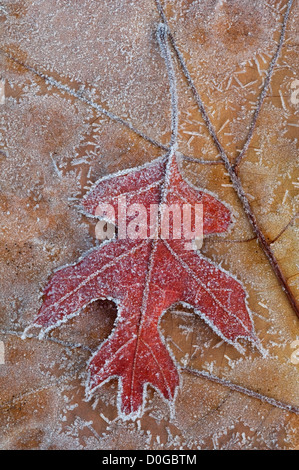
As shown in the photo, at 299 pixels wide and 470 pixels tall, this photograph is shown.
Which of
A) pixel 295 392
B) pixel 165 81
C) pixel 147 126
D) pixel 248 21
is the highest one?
pixel 248 21

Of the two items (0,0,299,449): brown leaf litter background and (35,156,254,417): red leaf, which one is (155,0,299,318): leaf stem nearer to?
(0,0,299,449): brown leaf litter background

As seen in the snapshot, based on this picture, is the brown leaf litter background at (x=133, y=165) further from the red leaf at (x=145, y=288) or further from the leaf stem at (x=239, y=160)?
the red leaf at (x=145, y=288)

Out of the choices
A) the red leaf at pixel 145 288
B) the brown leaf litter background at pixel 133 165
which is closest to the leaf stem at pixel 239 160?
the brown leaf litter background at pixel 133 165

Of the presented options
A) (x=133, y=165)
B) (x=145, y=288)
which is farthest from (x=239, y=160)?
(x=145, y=288)

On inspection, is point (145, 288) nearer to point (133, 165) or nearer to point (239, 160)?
point (133, 165)
